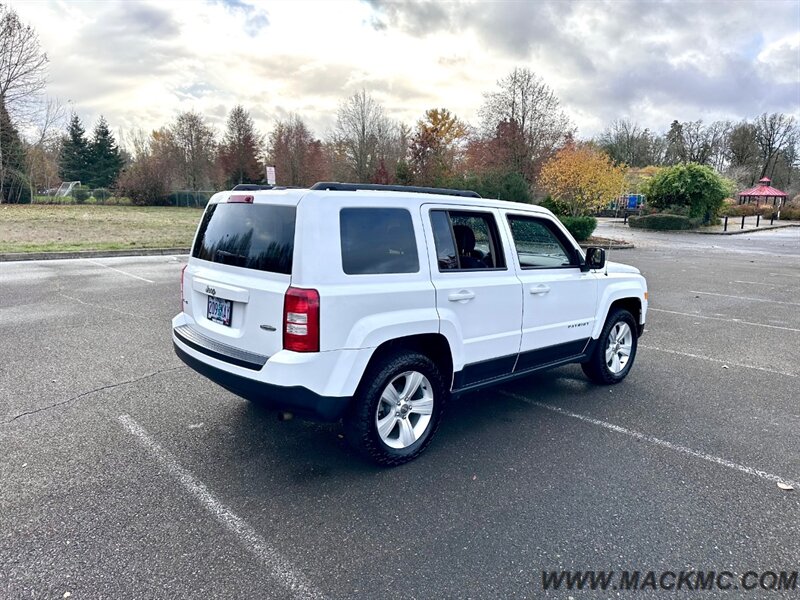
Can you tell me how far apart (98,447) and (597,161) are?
2509cm

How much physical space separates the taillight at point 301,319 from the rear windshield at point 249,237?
Result: 0.21 metres

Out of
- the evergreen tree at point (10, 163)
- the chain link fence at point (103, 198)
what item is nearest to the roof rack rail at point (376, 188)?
the chain link fence at point (103, 198)

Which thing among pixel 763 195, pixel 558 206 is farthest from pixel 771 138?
pixel 558 206

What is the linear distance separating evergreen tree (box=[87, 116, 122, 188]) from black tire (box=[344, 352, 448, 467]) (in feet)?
187

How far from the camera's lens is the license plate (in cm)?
338

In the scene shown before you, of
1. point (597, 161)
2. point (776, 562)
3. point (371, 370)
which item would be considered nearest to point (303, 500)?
point (371, 370)

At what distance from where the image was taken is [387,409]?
345 cm

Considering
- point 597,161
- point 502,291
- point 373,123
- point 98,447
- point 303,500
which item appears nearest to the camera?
point 303,500

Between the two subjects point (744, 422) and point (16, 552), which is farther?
point (744, 422)

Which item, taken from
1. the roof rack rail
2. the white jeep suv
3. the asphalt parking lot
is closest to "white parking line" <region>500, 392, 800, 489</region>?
the asphalt parking lot

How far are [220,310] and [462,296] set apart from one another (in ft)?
5.55

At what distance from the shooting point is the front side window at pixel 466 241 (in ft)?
12.0

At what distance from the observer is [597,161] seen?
2441cm

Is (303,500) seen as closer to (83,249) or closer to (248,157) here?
(83,249)
